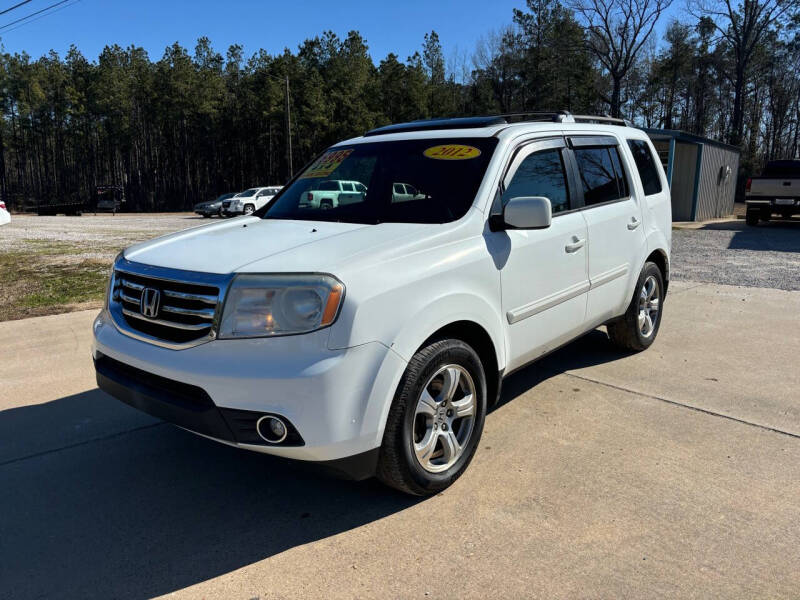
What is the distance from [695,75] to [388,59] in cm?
2842

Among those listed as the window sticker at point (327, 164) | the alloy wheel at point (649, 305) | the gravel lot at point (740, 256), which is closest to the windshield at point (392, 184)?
the window sticker at point (327, 164)

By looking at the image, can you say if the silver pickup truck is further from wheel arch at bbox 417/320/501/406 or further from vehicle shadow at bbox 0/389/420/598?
vehicle shadow at bbox 0/389/420/598

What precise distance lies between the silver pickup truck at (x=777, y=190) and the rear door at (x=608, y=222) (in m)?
17.3

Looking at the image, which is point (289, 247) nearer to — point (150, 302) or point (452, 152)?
point (150, 302)

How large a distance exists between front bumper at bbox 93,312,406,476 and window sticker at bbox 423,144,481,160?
60.7 inches

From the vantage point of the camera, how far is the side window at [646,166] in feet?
17.0

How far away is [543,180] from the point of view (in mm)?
3865

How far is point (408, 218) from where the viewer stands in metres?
3.40

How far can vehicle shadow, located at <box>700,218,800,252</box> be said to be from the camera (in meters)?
14.3

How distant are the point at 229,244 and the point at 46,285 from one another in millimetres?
7050

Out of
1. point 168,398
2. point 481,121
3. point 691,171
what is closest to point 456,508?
point 168,398

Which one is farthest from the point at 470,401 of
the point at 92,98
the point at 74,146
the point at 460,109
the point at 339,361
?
the point at 74,146

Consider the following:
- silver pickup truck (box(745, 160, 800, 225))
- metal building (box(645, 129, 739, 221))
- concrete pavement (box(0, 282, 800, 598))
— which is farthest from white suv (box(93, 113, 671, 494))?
metal building (box(645, 129, 739, 221))

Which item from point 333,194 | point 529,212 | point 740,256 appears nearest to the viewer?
point 529,212
